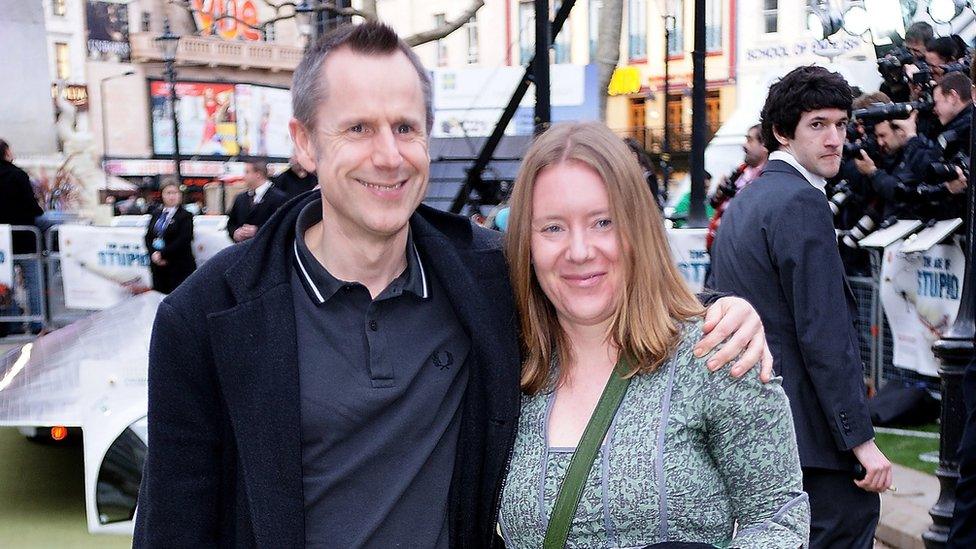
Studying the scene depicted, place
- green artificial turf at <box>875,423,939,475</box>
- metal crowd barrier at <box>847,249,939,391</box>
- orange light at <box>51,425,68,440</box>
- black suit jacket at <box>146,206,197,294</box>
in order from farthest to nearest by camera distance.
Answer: black suit jacket at <box>146,206,197,294</box>, metal crowd barrier at <box>847,249,939,391</box>, green artificial turf at <box>875,423,939,475</box>, orange light at <box>51,425,68,440</box>

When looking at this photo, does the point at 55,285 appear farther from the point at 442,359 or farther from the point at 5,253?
the point at 442,359

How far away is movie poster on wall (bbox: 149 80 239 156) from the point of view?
4744 cm

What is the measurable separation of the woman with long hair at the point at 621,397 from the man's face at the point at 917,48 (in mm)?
6910

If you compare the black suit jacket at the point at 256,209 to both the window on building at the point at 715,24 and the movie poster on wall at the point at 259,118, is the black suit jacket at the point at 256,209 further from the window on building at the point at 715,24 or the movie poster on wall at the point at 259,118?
the movie poster on wall at the point at 259,118

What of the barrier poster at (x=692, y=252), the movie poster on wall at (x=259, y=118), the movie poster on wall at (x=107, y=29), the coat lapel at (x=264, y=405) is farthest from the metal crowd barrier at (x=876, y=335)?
the movie poster on wall at (x=107, y=29)

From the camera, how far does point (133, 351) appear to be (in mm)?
4191

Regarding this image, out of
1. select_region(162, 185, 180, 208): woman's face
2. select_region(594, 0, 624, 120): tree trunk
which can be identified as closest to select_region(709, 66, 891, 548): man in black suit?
select_region(162, 185, 180, 208): woman's face

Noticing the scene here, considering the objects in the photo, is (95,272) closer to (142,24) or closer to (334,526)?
(334,526)

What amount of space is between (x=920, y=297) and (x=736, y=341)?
5.37 meters

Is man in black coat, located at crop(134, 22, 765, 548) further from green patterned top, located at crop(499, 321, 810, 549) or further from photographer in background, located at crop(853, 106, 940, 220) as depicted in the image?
photographer in background, located at crop(853, 106, 940, 220)

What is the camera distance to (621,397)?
190cm

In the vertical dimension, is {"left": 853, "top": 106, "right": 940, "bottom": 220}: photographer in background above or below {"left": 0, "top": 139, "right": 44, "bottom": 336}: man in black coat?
above

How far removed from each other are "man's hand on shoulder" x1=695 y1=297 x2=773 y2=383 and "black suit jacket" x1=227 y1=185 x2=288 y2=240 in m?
5.38

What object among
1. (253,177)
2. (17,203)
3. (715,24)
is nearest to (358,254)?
(253,177)
